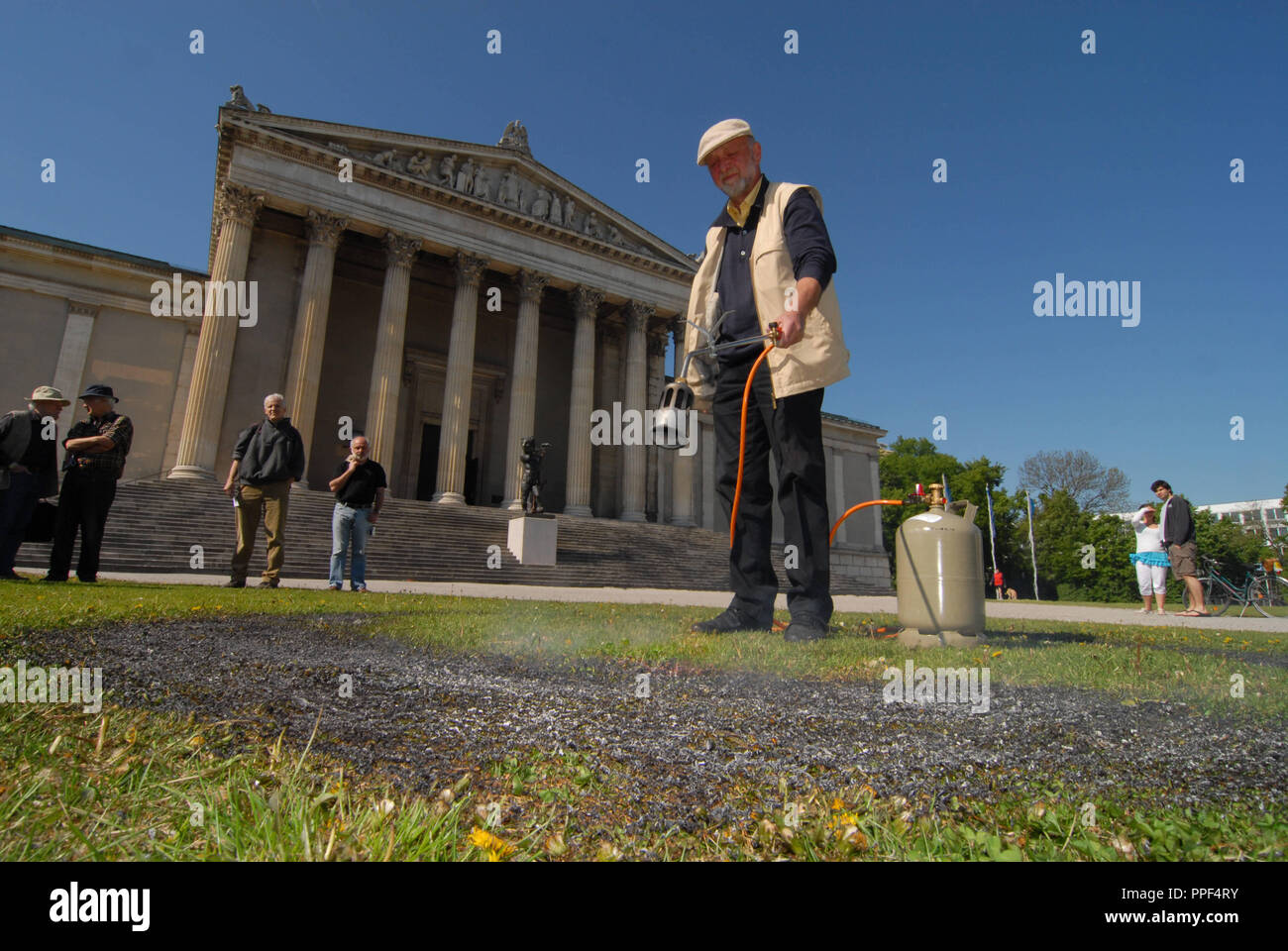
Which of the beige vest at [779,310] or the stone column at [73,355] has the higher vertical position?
the stone column at [73,355]

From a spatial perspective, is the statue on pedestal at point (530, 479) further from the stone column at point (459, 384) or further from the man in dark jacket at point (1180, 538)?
the man in dark jacket at point (1180, 538)

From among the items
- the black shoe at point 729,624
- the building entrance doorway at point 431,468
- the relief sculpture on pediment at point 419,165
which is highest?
the relief sculpture on pediment at point 419,165

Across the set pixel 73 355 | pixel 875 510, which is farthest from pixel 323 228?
pixel 875 510

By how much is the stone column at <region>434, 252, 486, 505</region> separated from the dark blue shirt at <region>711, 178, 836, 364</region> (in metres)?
21.6

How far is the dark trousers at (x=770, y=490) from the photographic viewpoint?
15.3ft

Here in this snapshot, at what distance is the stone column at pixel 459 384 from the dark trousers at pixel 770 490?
2171 cm

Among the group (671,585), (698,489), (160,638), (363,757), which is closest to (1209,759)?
(363,757)

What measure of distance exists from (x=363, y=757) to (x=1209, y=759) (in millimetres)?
2304

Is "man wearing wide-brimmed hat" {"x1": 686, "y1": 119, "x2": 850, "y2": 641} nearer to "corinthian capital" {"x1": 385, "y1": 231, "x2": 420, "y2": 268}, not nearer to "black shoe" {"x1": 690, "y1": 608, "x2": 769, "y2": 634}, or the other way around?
"black shoe" {"x1": 690, "y1": 608, "x2": 769, "y2": 634}

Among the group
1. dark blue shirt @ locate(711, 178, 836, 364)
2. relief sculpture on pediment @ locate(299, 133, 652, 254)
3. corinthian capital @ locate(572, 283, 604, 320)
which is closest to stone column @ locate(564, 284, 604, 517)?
corinthian capital @ locate(572, 283, 604, 320)

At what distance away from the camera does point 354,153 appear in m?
25.8

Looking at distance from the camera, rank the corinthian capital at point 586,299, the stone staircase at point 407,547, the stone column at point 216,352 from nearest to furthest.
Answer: the stone staircase at point 407,547 < the stone column at point 216,352 < the corinthian capital at point 586,299

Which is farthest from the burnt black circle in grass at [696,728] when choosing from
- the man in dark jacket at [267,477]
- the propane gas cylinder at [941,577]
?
the man in dark jacket at [267,477]

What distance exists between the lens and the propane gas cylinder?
4254 millimetres
